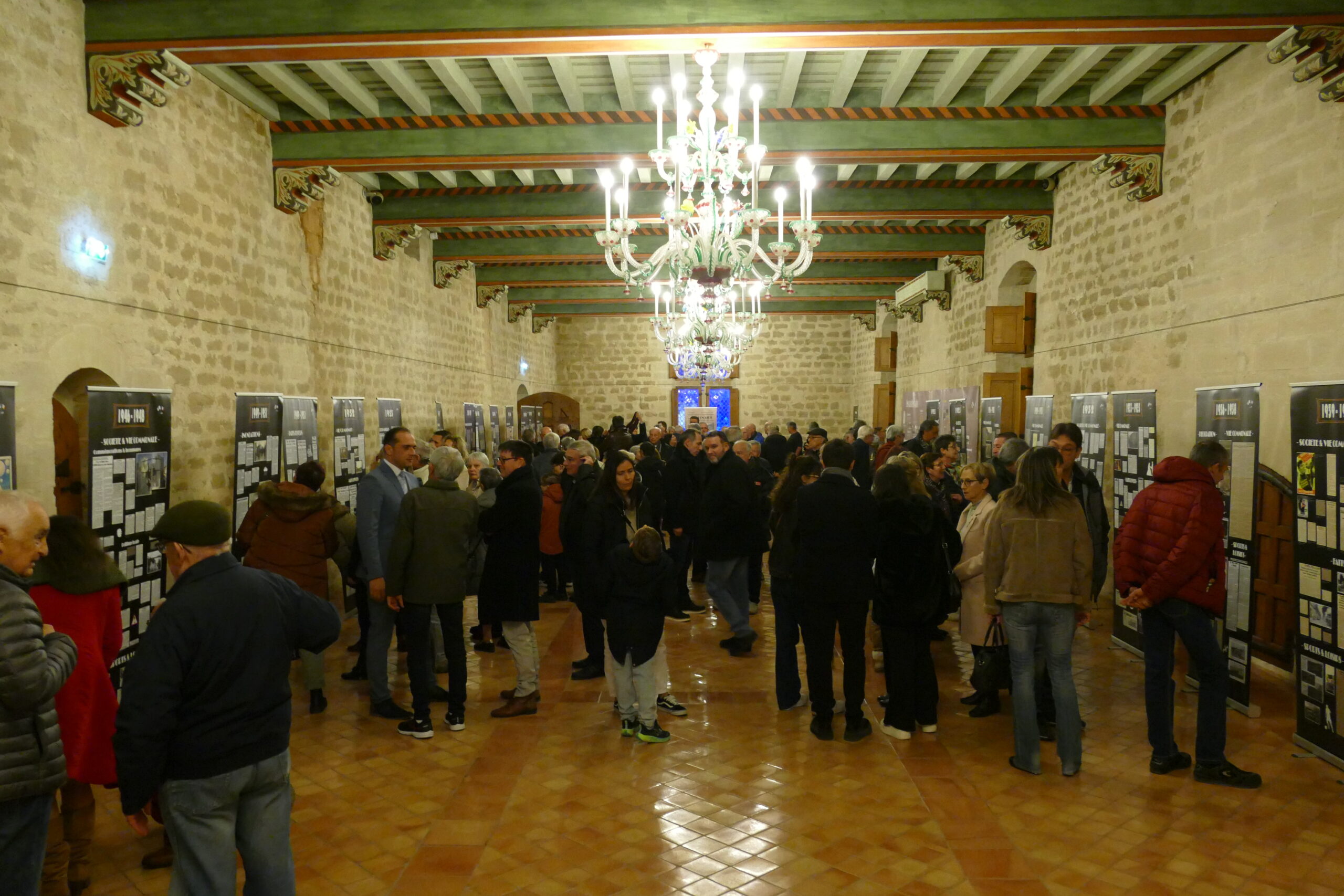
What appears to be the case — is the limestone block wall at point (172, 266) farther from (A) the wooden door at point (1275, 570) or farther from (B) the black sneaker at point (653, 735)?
(A) the wooden door at point (1275, 570)

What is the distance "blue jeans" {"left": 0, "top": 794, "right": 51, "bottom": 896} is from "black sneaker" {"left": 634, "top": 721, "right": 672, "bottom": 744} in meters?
2.64

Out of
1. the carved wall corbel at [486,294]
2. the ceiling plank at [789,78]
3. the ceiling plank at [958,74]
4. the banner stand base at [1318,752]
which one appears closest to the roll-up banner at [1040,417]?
the ceiling plank at [958,74]

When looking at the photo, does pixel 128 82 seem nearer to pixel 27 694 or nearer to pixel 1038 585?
pixel 27 694

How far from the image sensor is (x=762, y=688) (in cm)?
533

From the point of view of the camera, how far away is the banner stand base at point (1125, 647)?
19.2 feet

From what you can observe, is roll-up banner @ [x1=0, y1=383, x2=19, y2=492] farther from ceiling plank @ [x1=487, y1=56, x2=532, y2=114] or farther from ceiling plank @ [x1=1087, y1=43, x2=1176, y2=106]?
ceiling plank @ [x1=1087, y1=43, x2=1176, y2=106]

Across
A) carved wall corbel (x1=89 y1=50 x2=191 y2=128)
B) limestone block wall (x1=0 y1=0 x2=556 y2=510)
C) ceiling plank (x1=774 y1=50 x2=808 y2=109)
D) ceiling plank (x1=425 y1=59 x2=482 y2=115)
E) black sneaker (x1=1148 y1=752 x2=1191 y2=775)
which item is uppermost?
ceiling plank (x1=774 y1=50 x2=808 y2=109)

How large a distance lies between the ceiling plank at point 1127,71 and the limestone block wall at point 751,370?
1361 centimetres

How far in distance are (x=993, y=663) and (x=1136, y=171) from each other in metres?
4.38

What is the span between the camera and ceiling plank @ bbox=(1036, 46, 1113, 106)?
18.5 feet

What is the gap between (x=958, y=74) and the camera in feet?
19.1

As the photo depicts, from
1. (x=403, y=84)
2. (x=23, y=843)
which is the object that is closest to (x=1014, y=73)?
(x=403, y=84)

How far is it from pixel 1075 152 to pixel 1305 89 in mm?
1624

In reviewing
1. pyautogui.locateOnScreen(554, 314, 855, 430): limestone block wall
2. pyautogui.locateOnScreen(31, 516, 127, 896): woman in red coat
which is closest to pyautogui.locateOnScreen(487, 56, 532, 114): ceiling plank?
pyautogui.locateOnScreen(31, 516, 127, 896): woman in red coat
